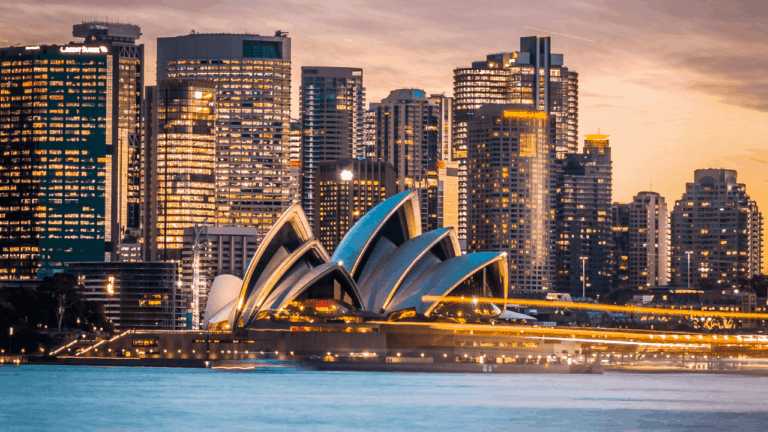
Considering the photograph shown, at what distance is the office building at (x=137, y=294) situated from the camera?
160750 mm

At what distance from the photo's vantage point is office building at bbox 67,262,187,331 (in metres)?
161

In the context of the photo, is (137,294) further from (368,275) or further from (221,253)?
(368,275)

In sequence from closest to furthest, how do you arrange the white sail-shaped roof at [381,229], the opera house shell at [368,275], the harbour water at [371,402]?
the harbour water at [371,402]
the opera house shell at [368,275]
the white sail-shaped roof at [381,229]

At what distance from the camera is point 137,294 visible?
163000 millimetres

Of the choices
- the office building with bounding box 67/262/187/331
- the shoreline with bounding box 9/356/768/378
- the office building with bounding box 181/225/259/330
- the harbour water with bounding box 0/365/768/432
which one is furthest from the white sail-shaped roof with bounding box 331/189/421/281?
the office building with bounding box 181/225/259/330

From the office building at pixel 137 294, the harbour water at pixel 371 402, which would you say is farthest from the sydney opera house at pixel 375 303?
the office building at pixel 137 294

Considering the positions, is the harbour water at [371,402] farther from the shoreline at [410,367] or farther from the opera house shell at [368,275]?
the opera house shell at [368,275]

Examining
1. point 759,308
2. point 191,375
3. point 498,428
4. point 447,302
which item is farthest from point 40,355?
point 759,308

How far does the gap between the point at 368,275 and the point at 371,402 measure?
35005 millimetres

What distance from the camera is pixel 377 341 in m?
112

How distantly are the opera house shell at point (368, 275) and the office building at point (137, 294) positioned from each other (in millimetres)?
48148

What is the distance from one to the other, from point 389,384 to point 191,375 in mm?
19331

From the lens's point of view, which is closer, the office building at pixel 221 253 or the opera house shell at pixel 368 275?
the opera house shell at pixel 368 275

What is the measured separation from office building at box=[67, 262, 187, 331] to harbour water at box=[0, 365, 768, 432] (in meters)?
49.5
